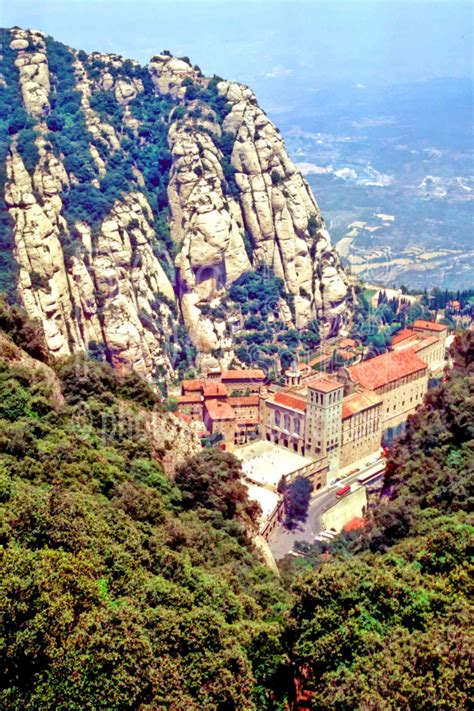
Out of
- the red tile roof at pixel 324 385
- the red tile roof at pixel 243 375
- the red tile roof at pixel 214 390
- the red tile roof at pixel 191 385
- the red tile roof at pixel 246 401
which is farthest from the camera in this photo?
the red tile roof at pixel 243 375

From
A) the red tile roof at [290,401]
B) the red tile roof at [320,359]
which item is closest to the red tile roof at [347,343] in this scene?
the red tile roof at [320,359]

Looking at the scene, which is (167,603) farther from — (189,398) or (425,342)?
(425,342)

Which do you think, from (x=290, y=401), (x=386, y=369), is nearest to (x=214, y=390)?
(x=290, y=401)

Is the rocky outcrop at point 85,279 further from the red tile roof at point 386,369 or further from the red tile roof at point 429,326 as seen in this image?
the red tile roof at point 429,326

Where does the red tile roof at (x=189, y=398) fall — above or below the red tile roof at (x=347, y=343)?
below

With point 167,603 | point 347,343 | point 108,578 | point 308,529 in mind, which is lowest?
point 308,529
